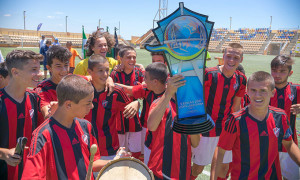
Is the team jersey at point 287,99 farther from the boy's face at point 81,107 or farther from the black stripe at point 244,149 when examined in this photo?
the boy's face at point 81,107

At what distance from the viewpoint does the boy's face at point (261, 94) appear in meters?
2.12

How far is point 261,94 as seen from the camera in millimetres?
2137

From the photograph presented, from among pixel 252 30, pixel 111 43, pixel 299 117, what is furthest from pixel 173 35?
pixel 252 30

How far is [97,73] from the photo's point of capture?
2789mm

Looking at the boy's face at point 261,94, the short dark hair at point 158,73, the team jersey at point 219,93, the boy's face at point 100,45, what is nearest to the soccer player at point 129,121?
the boy's face at point 100,45

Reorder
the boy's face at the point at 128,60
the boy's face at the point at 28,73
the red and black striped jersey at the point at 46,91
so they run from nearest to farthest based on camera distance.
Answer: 1. the boy's face at the point at 28,73
2. the red and black striped jersey at the point at 46,91
3. the boy's face at the point at 128,60

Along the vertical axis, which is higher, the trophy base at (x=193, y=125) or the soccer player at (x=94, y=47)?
the soccer player at (x=94, y=47)

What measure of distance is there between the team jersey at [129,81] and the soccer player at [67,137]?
161 centimetres

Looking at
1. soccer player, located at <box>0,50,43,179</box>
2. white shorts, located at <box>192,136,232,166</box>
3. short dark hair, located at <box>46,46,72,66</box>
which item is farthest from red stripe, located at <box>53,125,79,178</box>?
white shorts, located at <box>192,136,232,166</box>

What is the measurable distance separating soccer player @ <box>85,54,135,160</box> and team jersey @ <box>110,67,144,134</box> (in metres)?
0.63

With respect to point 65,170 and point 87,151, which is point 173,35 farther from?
point 65,170

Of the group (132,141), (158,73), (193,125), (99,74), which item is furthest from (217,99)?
(193,125)

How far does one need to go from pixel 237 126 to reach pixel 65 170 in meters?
1.53

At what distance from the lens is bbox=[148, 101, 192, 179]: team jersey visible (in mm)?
2006
